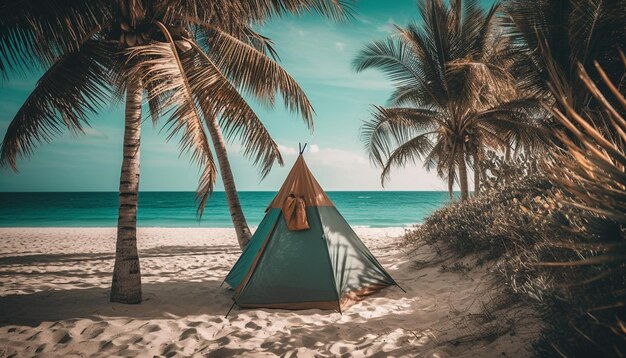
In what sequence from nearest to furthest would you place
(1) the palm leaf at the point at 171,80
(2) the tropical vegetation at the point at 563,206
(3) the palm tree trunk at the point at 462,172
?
(2) the tropical vegetation at the point at 563,206 → (1) the palm leaf at the point at 171,80 → (3) the palm tree trunk at the point at 462,172

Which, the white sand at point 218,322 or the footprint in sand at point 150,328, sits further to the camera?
the footprint in sand at point 150,328

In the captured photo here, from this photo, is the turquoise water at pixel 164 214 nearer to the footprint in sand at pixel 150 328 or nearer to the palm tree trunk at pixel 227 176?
the palm tree trunk at pixel 227 176

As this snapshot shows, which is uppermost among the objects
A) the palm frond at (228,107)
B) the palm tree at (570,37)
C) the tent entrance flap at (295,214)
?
the palm tree at (570,37)

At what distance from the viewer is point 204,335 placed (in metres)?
3.48

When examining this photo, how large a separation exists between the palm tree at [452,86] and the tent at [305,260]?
16.7 ft

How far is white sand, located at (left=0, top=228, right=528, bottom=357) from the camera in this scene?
3.07 m

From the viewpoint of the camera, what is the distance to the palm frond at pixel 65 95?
4547mm

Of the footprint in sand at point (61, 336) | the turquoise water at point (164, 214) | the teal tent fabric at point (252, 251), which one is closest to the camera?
the footprint in sand at point (61, 336)

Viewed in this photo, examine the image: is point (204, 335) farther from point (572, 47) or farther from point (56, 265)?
point (572, 47)

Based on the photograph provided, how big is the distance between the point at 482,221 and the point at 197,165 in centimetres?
498

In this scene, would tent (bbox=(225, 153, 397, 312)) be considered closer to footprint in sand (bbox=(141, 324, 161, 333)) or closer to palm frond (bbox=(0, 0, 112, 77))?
footprint in sand (bbox=(141, 324, 161, 333))

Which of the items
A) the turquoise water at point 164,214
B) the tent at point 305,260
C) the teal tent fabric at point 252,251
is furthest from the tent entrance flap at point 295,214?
the turquoise water at point 164,214

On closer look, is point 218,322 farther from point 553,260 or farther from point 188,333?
point 553,260

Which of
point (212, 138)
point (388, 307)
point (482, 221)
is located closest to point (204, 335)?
point (388, 307)
